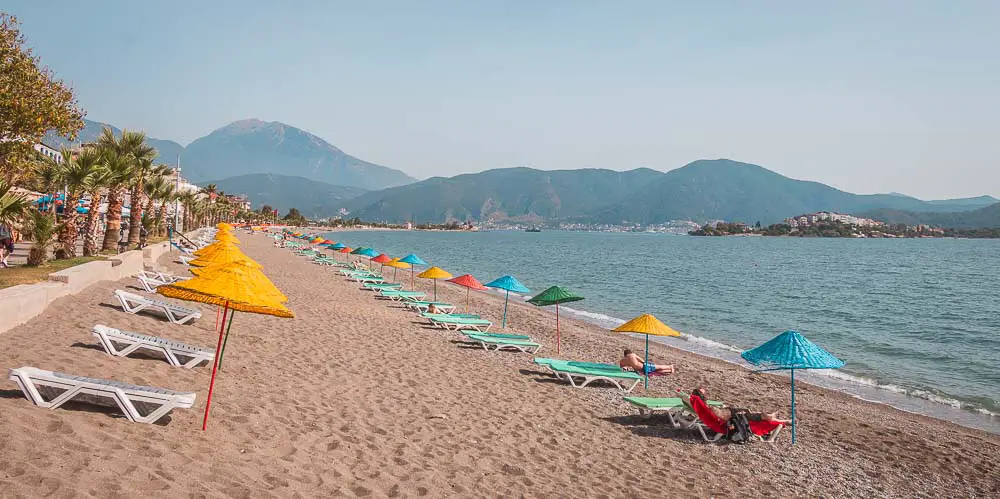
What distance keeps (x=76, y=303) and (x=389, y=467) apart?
8086 mm

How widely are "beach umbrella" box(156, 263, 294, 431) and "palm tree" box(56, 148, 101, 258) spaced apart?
44.3 feet

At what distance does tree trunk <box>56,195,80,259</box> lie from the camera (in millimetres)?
17219

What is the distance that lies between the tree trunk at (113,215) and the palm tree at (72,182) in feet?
11.0

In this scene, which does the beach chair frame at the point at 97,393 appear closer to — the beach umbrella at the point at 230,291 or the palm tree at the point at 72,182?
the beach umbrella at the point at 230,291

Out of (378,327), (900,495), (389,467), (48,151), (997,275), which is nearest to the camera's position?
(389,467)

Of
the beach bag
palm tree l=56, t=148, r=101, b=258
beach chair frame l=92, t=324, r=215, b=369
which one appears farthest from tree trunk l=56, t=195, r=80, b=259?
the beach bag

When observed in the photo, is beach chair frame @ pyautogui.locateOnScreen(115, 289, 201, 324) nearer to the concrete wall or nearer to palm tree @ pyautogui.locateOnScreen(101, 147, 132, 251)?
the concrete wall

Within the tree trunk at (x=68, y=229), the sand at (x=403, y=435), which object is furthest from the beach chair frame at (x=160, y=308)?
the tree trunk at (x=68, y=229)

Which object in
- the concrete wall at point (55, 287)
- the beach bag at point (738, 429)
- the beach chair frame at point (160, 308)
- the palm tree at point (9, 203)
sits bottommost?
the beach bag at point (738, 429)

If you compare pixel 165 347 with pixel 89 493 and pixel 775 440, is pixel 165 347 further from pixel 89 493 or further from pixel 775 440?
pixel 775 440

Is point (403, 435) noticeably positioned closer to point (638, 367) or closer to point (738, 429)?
point (738, 429)

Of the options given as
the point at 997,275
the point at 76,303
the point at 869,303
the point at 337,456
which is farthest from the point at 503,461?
the point at 997,275

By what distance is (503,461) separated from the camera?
702cm

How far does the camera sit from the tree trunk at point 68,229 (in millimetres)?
17219
